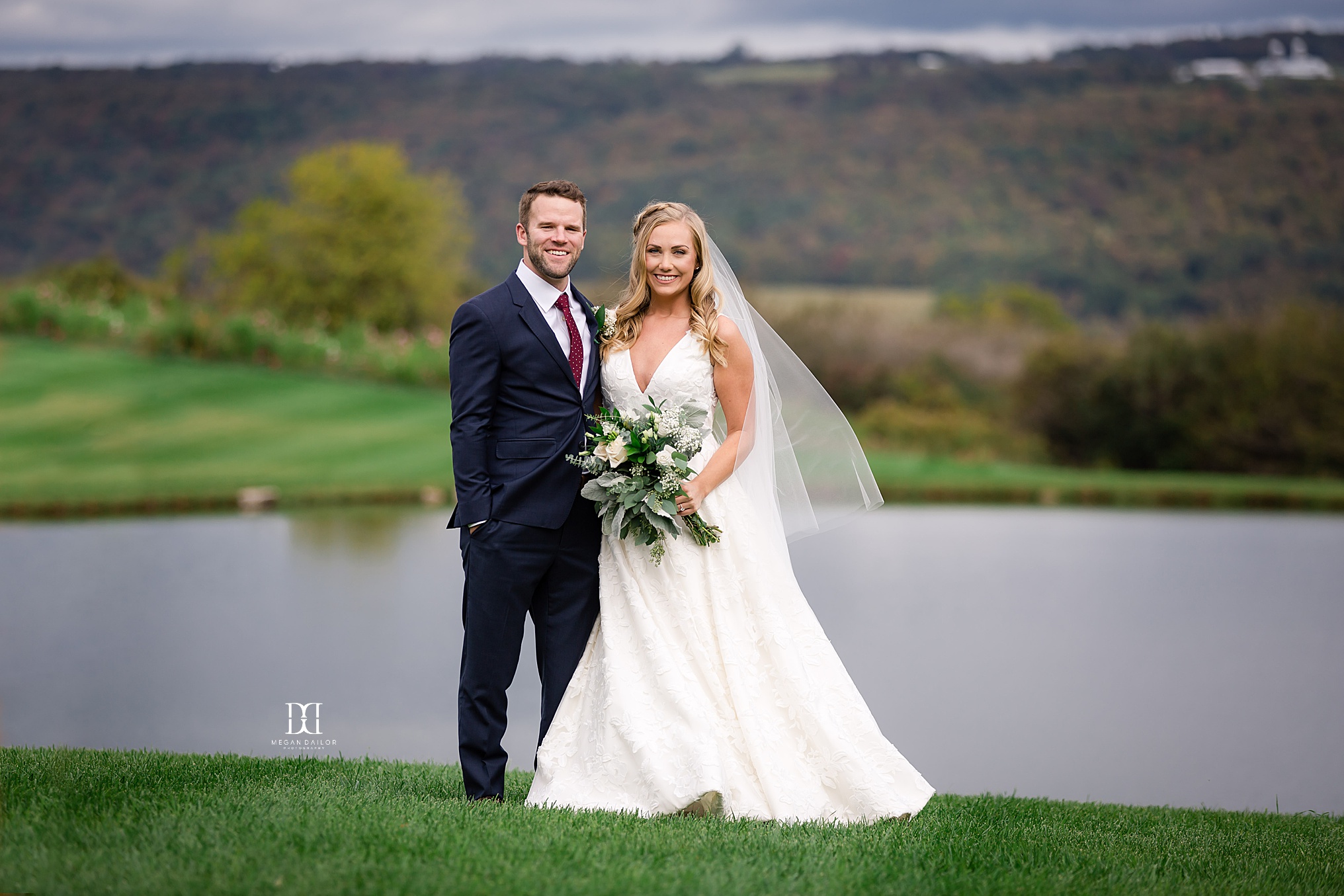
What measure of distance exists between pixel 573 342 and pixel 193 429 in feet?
50.9

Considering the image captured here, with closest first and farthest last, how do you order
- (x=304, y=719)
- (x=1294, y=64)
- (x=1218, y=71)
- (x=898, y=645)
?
(x=304, y=719) → (x=898, y=645) → (x=1294, y=64) → (x=1218, y=71)

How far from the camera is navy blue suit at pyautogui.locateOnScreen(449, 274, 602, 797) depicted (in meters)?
3.87

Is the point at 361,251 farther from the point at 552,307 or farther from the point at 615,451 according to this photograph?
the point at 615,451

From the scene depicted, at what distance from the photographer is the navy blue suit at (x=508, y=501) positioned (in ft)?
12.7

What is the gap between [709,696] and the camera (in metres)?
3.97

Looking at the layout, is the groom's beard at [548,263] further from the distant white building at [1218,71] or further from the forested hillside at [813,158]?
the distant white building at [1218,71]

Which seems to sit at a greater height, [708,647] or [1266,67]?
[1266,67]

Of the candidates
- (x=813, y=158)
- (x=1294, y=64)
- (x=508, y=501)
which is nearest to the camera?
(x=508, y=501)

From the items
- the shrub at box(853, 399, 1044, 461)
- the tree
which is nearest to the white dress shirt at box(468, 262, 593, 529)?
the shrub at box(853, 399, 1044, 461)

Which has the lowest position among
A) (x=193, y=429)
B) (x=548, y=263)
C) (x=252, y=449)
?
(x=252, y=449)

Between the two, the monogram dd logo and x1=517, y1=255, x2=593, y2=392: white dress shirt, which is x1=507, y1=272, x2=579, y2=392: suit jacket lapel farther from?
the monogram dd logo

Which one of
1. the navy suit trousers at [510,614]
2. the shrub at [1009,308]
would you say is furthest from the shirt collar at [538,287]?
the shrub at [1009,308]

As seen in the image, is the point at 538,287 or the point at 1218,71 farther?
the point at 1218,71

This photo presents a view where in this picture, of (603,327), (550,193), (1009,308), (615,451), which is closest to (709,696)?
(615,451)
